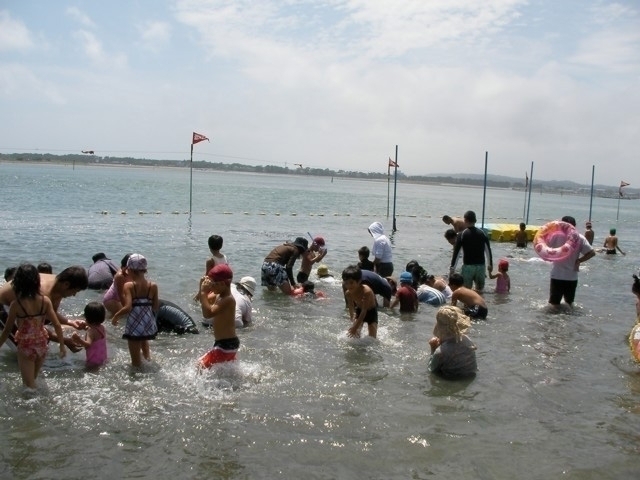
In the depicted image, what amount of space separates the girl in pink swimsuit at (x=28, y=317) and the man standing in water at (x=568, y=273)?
30.9 ft

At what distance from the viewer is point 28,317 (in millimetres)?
6559

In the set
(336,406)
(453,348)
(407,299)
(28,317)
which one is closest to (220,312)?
(336,406)

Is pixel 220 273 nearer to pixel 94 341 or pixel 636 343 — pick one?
pixel 94 341

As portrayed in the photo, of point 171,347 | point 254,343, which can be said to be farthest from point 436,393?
point 171,347

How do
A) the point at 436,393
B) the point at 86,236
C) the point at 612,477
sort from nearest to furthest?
the point at 612,477 → the point at 436,393 → the point at 86,236

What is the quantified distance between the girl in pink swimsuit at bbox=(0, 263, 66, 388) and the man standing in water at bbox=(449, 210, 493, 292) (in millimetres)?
8265

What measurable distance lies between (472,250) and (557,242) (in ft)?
5.93

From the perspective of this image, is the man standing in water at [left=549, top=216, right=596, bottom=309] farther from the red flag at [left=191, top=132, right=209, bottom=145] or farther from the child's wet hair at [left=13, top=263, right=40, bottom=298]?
the red flag at [left=191, top=132, right=209, bottom=145]

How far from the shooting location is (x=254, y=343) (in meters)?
9.52

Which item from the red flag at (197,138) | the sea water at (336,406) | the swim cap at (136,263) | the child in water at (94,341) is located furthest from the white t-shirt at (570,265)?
the red flag at (197,138)

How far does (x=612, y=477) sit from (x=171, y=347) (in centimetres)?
614

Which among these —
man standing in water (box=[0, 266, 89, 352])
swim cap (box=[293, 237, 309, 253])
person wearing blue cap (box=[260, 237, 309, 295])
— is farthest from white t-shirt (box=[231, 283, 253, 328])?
man standing in water (box=[0, 266, 89, 352])

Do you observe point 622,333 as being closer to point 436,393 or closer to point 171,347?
point 436,393

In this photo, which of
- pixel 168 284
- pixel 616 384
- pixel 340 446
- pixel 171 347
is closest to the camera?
pixel 340 446
